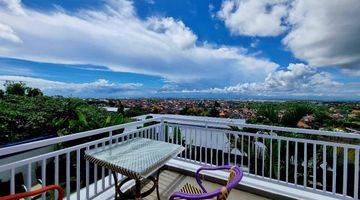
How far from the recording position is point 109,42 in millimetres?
10461

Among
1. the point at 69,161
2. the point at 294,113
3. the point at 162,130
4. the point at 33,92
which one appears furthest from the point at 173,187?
the point at 33,92

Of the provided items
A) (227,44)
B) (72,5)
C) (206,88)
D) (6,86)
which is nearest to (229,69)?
(227,44)

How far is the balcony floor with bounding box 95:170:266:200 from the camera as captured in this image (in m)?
3.58

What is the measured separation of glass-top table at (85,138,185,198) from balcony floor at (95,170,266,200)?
68 centimetres

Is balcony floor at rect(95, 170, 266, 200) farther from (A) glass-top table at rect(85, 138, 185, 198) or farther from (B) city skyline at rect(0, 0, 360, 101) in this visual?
(B) city skyline at rect(0, 0, 360, 101)

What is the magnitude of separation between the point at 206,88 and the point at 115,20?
51.0 metres

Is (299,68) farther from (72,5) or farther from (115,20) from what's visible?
(72,5)

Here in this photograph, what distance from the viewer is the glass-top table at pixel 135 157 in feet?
7.66

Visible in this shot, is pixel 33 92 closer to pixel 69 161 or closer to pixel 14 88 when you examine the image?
pixel 14 88

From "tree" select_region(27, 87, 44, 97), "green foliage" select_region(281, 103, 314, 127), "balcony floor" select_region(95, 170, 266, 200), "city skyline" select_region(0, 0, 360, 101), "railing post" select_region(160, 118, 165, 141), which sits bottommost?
"balcony floor" select_region(95, 170, 266, 200)

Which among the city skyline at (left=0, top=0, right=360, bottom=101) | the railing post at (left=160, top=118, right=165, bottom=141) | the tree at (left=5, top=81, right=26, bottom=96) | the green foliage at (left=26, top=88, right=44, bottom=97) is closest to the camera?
the railing post at (left=160, top=118, right=165, bottom=141)

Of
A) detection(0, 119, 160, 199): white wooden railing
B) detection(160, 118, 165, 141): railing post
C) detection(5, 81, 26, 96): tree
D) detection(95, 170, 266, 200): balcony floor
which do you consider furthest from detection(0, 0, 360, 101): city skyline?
detection(5, 81, 26, 96): tree

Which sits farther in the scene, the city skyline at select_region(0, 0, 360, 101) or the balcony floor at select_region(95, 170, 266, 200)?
the city skyline at select_region(0, 0, 360, 101)

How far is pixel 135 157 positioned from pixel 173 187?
161 centimetres
